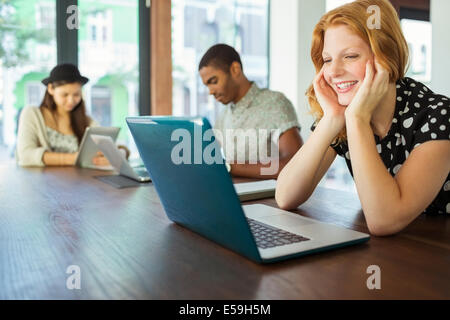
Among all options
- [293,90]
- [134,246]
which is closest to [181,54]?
[293,90]

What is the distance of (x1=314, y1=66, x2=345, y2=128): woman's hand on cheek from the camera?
1018 millimetres

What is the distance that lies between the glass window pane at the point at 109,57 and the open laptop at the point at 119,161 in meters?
1.64

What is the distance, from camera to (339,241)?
2.27ft

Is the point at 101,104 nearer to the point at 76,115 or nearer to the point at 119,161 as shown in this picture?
the point at 76,115

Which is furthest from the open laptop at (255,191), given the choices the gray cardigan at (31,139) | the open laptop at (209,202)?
the gray cardigan at (31,139)

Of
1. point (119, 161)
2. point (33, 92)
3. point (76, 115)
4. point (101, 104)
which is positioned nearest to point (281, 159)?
point (119, 161)

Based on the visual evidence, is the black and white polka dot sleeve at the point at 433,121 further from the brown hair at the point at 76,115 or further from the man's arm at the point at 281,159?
the brown hair at the point at 76,115

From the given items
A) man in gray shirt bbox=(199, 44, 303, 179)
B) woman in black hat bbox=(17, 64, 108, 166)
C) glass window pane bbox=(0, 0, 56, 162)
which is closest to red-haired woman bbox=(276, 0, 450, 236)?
man in gray shirt bbox=(199, 44, 303, 179)

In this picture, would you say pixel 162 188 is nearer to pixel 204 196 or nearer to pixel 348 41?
pixel 204 196

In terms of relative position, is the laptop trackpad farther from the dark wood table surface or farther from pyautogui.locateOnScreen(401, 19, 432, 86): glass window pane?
pyautogui.locateOnScreen(401, 19, 432, 86): glass window pane

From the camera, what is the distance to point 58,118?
8.67 feet

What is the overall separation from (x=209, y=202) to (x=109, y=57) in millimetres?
3080

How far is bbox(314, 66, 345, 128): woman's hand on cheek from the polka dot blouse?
145 mm
